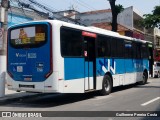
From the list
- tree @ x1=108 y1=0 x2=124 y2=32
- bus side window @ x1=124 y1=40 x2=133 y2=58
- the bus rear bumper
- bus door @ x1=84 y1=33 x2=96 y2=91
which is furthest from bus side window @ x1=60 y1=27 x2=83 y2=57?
tree @ x1=108 y1=0 x2=124 y2=32

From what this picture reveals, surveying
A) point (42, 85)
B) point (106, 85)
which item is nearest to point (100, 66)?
point (106, 85)

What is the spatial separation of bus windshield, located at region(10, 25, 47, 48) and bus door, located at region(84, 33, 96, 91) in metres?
2.33

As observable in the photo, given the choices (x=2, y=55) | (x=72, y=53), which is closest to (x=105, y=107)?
(x=72, y=53)

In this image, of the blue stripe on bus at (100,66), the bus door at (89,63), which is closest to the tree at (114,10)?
the blue stripe on bus at (100,66)

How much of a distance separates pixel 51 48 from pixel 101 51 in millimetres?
3953

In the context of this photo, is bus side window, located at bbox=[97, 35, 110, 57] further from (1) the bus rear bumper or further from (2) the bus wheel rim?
(1) the bus rear bumper

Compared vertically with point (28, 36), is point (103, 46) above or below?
below

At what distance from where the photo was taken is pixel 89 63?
47.1 feet

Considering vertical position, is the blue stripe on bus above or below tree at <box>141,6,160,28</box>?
below

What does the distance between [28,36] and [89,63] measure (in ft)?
9.73

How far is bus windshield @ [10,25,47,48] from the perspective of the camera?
12.4 m

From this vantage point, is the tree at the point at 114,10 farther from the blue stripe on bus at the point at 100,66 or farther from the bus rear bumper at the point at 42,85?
the bus rear bumper at the point at 42,85

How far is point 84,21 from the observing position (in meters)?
55.2

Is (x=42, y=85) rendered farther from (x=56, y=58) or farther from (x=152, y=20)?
(x=152, y=20)
